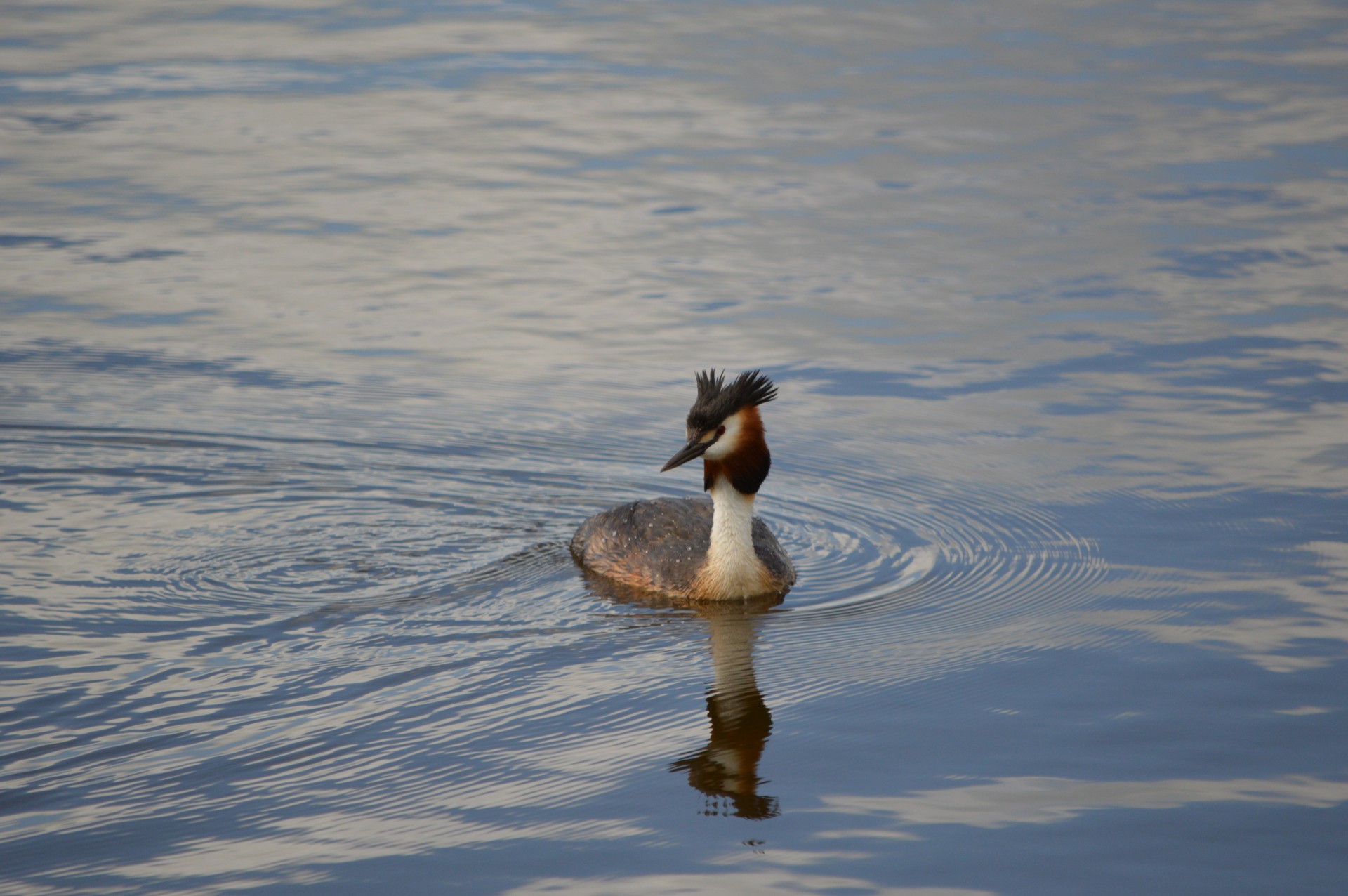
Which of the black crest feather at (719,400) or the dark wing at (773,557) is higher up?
the black crest feather at (719,400)

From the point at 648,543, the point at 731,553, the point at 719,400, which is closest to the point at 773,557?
the point at 731,553

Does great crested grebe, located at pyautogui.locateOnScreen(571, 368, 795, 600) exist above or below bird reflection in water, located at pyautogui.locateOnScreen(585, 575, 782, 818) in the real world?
above

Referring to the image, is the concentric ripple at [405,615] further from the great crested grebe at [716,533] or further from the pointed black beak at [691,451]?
the pointed black beak at [691,451]

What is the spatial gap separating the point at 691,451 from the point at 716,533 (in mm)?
623

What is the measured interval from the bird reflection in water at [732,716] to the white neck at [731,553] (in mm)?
102

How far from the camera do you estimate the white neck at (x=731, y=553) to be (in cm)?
1070

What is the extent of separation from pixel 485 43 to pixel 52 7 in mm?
8831

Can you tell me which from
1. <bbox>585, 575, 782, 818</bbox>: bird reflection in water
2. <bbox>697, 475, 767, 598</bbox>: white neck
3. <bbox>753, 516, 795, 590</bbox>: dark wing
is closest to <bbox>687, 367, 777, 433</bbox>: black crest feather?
<bbox>697, 475, 767, 598</bbox>: white neck

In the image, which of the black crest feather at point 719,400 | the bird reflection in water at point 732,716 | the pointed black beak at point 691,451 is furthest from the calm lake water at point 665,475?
the black crest feather at point 719,400

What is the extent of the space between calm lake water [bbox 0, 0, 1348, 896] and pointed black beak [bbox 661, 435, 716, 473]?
3.30 feet

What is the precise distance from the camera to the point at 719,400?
10695 millimetres

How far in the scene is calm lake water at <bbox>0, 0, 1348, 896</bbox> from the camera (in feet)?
25.0

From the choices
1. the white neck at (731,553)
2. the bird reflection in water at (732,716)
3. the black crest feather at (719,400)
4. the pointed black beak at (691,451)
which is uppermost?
the black crest feather at (719,400)

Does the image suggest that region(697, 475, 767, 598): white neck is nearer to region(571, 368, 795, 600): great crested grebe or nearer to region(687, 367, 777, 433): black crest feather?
region(571, 368, 795, 600): great crested grebe
